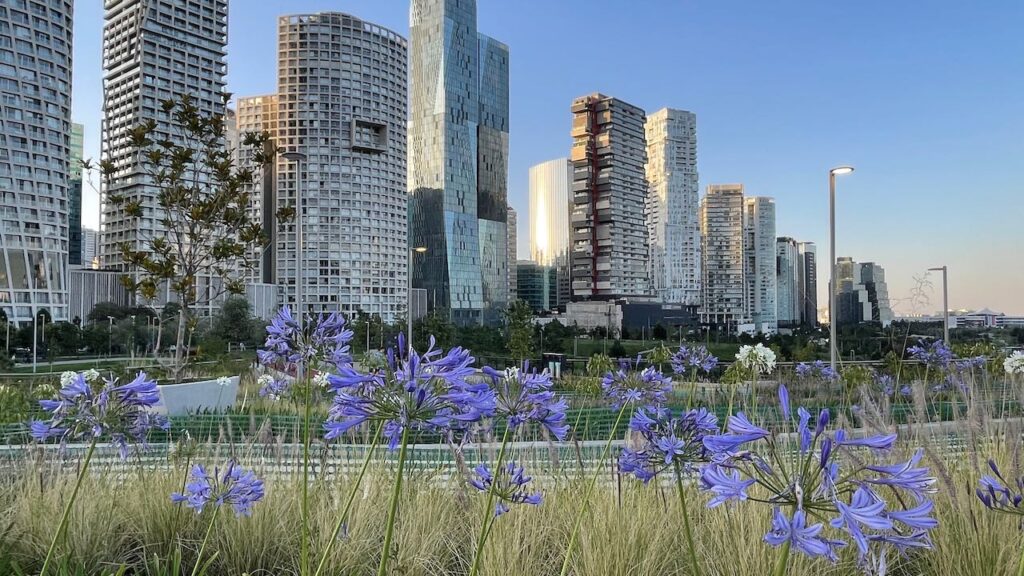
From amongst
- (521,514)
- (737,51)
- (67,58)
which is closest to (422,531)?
(521,514)

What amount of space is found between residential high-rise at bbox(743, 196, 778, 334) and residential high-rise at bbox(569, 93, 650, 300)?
34.5m

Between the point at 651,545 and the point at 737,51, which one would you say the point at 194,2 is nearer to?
the point at 737,51

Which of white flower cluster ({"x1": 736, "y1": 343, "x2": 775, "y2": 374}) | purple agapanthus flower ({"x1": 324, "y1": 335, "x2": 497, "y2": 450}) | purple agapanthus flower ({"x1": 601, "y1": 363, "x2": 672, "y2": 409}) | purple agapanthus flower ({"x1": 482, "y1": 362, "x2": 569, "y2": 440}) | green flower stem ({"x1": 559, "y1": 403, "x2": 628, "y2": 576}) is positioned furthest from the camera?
white flower cluster ({"x1": 736, "y1": 343, "x2": 775, "y2": 374})

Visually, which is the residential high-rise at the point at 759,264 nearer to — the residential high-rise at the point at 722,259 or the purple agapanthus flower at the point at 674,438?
the residential high-rise at the point at 722,259

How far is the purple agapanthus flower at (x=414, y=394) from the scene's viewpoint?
4.04 feet

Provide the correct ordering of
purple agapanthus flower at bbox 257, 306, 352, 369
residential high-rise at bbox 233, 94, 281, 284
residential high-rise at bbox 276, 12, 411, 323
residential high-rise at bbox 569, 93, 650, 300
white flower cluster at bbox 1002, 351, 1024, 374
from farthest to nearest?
residential high-rise at bbox 233, 94, 281, 284, residential high-rise at bbox 276, 12, 411, 323, residential high-rise at bbox 569, 93, 650, 300, white flower cluster at bbox 1002, 351, 1024, 374, purple agapanthus flower at bbox 257, 306, 352, 369

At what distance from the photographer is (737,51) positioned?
80.8 ft

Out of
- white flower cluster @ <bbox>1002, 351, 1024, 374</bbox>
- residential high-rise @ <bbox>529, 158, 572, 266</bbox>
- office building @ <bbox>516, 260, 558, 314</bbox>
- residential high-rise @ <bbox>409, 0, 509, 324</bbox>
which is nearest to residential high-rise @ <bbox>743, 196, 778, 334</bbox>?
A: office building @ <bbox>516, 260, 558, 314</bbox>

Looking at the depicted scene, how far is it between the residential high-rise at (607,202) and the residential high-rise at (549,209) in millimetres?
60243

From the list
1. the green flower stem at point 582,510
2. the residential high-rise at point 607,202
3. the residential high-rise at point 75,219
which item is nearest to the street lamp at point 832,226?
the green flower stem at point 582,510

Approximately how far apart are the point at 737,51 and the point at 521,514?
85.5ft

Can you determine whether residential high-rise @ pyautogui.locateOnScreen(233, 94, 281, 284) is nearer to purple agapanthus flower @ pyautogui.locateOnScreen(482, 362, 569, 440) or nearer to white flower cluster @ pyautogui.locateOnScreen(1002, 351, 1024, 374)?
white flower cluster @ pyautogui.locateOnScreen(1002, 351, 1024, 374)

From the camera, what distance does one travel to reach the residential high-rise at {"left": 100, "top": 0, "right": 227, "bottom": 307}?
80.1 metres

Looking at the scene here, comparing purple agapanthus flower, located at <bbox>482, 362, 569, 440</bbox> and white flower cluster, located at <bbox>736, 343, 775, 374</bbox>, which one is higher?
purple agapanthus flower, located at <bbox>482, 362, 569, 440</bbox>
